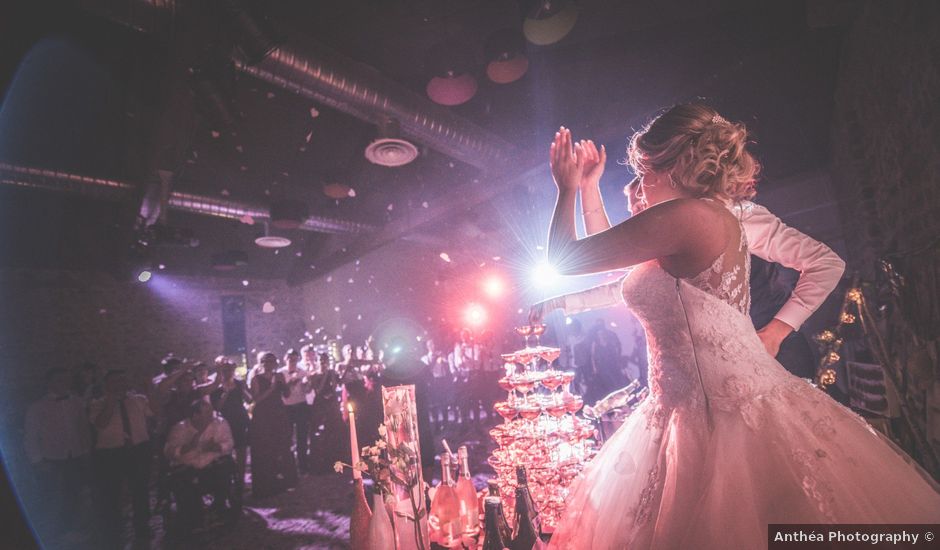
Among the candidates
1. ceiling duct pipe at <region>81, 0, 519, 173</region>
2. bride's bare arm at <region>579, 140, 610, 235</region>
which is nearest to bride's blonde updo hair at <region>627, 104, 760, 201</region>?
bride's bare arm at <region>579, 140, 610, 235</region>

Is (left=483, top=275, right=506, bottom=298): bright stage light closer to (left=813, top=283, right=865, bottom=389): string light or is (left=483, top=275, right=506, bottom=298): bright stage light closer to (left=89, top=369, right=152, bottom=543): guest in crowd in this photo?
(left=89, top=369, right=152, bottom=543): guest in crowd

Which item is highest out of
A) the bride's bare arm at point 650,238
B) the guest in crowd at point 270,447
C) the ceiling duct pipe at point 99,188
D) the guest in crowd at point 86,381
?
the ceiling duct pipe at point 99,188

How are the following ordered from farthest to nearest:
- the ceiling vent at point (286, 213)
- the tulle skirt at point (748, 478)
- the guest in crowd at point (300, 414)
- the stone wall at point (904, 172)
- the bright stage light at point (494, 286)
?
the bright stage light at point (494, 286) < the ceiling vent at point (286, 213) < the guest in crowd at point (300, 414) < the stone wall at point (904, 172) < the tulle skirt at point (748, 478)

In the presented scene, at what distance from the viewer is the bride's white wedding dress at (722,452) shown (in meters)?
0.92

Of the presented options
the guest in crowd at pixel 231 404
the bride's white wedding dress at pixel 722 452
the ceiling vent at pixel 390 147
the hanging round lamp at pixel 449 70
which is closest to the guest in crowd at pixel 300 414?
the guest in crowd at pixel 231 404

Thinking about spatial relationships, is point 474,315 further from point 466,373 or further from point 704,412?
point 704,412

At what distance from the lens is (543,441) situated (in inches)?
86.1

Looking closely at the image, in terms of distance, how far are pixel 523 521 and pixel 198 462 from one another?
4610mm

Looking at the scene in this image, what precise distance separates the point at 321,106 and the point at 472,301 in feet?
21.7

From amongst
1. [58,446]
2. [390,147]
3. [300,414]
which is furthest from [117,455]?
[390,147]

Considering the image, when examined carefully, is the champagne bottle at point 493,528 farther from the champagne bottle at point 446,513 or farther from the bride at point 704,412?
the bride at point 704,412

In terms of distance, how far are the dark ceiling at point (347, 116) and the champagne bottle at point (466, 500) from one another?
131 inches

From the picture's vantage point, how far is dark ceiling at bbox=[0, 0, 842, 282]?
4492mm

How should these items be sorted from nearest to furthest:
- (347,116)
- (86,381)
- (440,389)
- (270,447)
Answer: (270,447)
(86,381)
(347,116)
(440,389)
